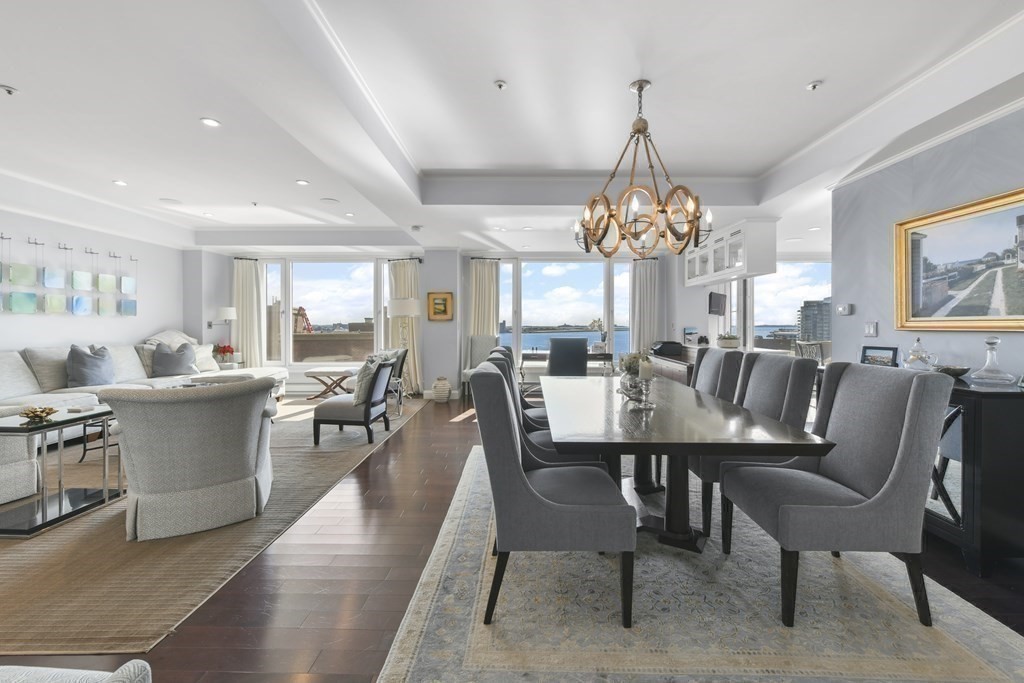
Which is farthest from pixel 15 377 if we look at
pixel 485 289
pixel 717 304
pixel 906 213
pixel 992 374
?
pixel 717 304

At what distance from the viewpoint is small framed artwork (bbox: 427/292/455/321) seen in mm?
7398

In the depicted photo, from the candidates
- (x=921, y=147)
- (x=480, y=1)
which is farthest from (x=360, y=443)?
(x=921, y=147)

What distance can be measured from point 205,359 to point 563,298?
18.7 ft

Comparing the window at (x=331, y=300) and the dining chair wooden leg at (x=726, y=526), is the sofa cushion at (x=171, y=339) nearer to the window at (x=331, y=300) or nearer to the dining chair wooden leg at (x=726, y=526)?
the window at (x=331, y=300)

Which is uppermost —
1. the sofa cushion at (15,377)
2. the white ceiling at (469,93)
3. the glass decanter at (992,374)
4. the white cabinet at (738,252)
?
the white ceiling at (469,93)

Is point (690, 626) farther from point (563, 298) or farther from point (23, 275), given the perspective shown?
point (23, 275)

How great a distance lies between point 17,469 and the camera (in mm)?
3018

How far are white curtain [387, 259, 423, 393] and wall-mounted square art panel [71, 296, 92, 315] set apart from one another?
3.73m

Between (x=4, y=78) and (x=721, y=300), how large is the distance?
7187 mm

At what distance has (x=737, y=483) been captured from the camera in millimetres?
2125

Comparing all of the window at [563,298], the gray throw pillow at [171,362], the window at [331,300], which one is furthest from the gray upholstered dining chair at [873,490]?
the window at [331,300]

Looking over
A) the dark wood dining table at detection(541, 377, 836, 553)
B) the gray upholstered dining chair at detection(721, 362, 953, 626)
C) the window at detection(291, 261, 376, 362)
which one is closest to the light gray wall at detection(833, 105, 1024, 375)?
the gray upholstered dining chair at detection(721, 362, 953, 626)

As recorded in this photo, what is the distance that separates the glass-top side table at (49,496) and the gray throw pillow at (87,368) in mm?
2188

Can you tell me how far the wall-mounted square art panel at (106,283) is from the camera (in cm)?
572
